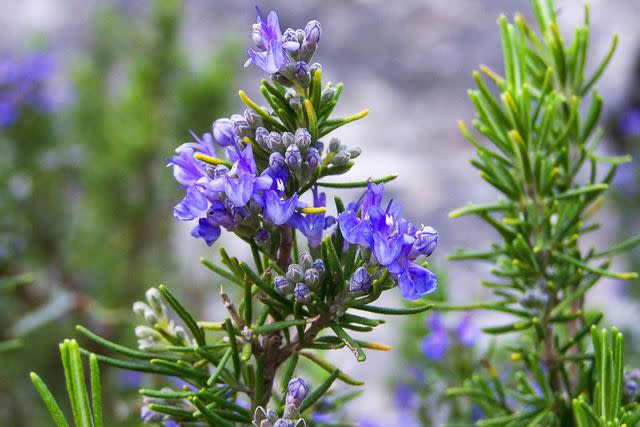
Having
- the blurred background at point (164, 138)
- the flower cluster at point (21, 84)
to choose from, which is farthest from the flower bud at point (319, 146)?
the flower cluster at point (21, 84)

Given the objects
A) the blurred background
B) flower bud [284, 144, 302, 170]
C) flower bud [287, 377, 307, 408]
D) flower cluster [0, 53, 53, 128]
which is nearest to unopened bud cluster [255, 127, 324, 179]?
flower bud [284, 144, 302, 170]

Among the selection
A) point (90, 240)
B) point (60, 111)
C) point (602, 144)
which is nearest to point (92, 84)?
point (60, 111)

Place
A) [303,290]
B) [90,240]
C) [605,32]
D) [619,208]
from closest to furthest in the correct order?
[303,290] < [90,240] < [619,208] < [605,32]

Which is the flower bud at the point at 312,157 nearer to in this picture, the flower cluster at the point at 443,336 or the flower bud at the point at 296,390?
the flower bud at the point at 296,390

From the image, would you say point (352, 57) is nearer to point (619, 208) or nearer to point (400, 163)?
point (400, 163)

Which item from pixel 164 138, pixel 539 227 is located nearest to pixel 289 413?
pixel 539 227

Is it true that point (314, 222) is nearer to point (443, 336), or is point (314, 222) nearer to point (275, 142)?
point (275, 142)
